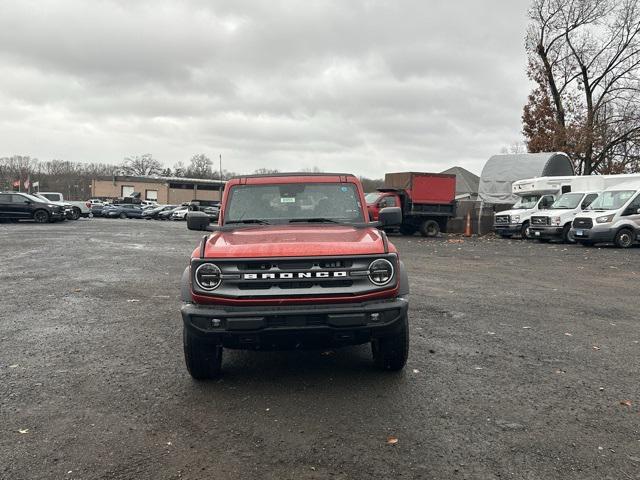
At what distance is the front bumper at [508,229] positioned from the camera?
23569 mm

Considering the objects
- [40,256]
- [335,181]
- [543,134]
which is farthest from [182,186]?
[335,181]

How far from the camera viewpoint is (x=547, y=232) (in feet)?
68.4

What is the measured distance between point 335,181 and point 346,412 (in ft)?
8.63

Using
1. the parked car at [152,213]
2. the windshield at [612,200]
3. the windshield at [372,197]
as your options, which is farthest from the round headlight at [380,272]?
the parked car at [152,213]

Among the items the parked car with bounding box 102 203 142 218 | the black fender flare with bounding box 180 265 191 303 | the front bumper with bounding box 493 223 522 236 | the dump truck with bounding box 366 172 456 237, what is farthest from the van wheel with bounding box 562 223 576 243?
the parked car with bounding box 102 203 142 218

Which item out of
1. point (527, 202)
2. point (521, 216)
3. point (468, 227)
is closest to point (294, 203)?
point (521, 216)

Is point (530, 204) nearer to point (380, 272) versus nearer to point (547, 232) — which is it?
point (547, 232)

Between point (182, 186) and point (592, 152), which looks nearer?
point (592, 152)

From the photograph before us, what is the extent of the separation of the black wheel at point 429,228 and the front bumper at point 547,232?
4.45m

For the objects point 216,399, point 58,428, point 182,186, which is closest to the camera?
point 58,428

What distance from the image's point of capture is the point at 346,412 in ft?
12.5

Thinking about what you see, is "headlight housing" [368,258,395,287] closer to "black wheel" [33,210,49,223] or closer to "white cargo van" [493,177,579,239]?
"white cargo van" [493,177,579,239]

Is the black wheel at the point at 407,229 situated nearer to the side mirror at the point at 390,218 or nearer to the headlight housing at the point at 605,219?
the headlight housing at the point at 605,219

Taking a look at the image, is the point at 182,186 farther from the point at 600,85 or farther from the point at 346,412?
the point at 346,412
